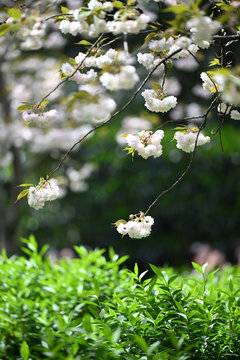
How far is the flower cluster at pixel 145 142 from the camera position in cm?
217

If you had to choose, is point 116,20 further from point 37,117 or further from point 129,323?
point 129,323

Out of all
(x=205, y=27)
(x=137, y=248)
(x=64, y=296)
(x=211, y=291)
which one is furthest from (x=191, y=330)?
(x=137, y=248)

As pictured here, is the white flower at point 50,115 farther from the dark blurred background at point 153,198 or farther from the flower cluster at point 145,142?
the dark blurred background at point 153,198

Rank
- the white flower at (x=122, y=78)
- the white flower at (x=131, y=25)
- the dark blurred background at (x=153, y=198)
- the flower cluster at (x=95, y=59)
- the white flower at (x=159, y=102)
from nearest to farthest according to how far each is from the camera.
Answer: the white flower at (x=122, y=78) → the white flower at (x=131, y=25) → the flower cluster at (x=95, y=59) → the white flower at (x=159, y=102) → the dark blurred background at (x=153, y=198)

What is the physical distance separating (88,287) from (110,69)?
168 centimetres

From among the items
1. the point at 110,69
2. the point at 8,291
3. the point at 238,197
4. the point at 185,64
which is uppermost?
the point at 110,69

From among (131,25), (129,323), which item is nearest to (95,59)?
(131,25)

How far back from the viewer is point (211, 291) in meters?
2.34

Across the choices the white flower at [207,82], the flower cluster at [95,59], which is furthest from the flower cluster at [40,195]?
the white flower at [207,82]

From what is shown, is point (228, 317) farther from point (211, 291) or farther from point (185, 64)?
point (185, 64)

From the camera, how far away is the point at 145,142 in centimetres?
219

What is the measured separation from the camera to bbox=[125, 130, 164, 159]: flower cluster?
217cm

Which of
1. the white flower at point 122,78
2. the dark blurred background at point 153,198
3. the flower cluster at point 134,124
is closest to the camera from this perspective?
the white flower at point 122,78

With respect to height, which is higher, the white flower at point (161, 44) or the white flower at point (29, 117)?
the white flower at point (161, 44)
